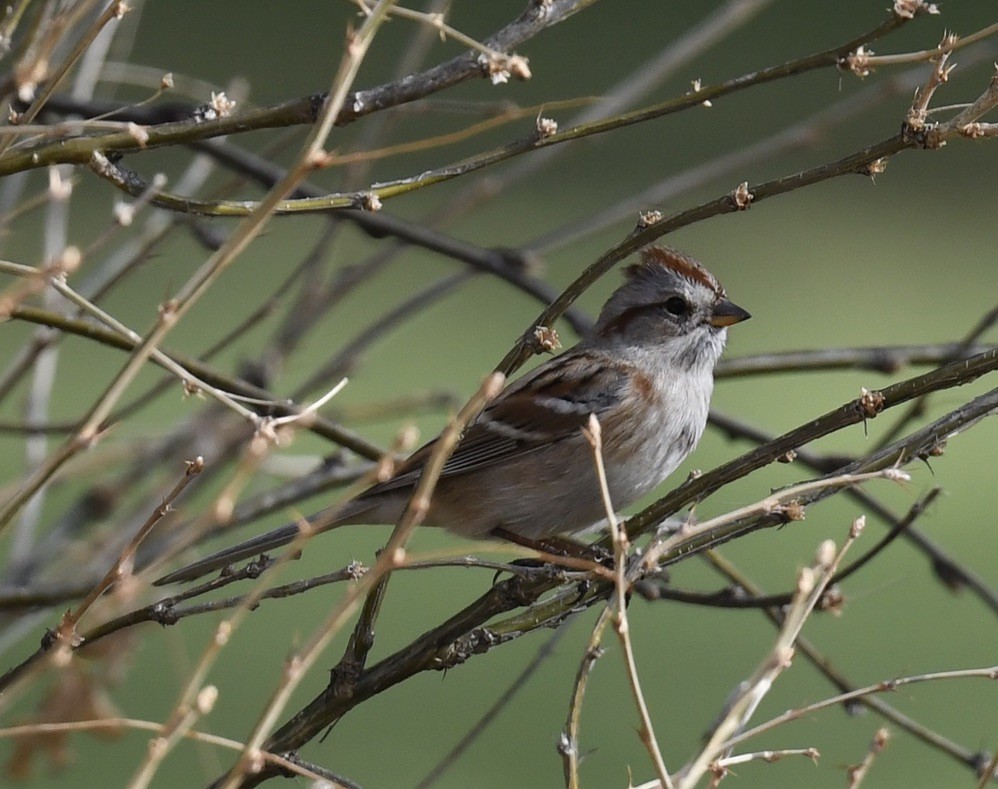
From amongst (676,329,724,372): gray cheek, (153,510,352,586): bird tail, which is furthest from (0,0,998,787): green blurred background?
(676,329,724,372): gray cheek

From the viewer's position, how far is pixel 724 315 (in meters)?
3.10

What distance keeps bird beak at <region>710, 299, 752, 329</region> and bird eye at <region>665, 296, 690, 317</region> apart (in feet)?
0.18

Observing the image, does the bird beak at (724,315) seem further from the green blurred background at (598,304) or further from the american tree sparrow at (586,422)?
the green blurred background at (598,304)

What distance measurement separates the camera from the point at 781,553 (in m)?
6.62

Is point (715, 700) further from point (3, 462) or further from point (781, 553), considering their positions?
point (3, 462)

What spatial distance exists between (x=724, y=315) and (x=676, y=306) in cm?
10

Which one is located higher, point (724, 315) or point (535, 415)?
point (724, 315)

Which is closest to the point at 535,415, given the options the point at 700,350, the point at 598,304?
the point at 700,350

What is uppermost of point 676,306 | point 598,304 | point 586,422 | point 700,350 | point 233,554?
point 598,304

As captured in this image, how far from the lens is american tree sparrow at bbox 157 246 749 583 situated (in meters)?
2.87

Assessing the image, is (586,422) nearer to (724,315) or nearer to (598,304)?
(724,315)

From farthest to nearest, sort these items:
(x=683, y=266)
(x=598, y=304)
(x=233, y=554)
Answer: (x=598, y=304) → (x=683, y=266) → (x=233, y=554)

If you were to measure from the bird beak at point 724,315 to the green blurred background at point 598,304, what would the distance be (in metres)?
0.40

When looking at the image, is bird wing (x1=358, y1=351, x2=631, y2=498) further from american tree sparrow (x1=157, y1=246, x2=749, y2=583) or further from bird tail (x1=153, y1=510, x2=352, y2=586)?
bird tail (x1=153, y1=510, x2=352, y2=586)
